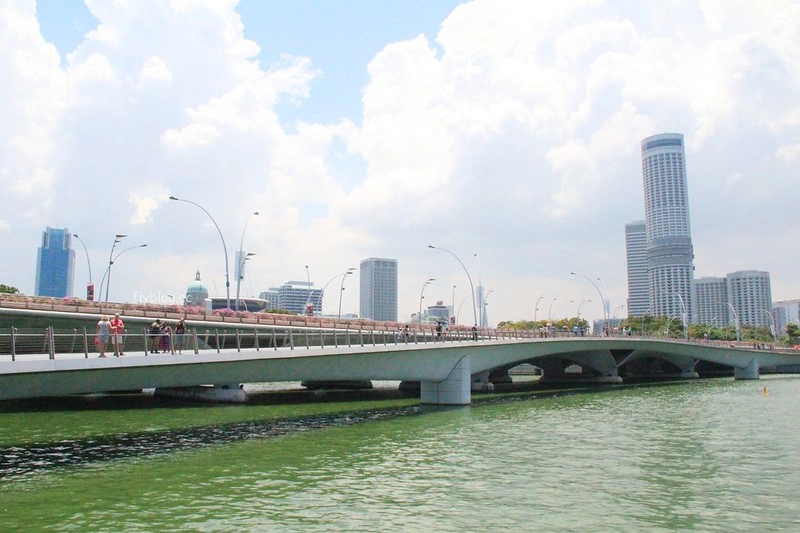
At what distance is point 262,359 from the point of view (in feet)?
112

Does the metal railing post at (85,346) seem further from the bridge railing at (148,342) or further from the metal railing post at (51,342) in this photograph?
the metal railing post at (51,342)

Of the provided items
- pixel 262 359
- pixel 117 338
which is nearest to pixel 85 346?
pixel 117 338

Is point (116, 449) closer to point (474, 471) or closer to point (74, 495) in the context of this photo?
point (74, 495)

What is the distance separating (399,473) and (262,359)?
44.3 ft

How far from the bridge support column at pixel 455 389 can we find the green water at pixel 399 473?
9.40m

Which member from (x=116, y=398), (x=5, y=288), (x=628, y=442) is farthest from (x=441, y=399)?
(x=5, y=288)

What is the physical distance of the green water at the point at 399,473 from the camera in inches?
655

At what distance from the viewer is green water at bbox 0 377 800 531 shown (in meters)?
16.6

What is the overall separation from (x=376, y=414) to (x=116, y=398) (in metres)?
24.1

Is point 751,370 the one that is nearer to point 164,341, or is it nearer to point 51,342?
point 164,341

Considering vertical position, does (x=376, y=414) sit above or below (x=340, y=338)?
below

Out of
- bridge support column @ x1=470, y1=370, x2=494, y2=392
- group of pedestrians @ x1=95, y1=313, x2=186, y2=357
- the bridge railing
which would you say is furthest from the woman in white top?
bridge support column @ x1=470, y1=370, x2=494, y2=392

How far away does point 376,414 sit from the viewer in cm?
4369

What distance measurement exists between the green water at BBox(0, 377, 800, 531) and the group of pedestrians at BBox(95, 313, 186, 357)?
13.4 feet
